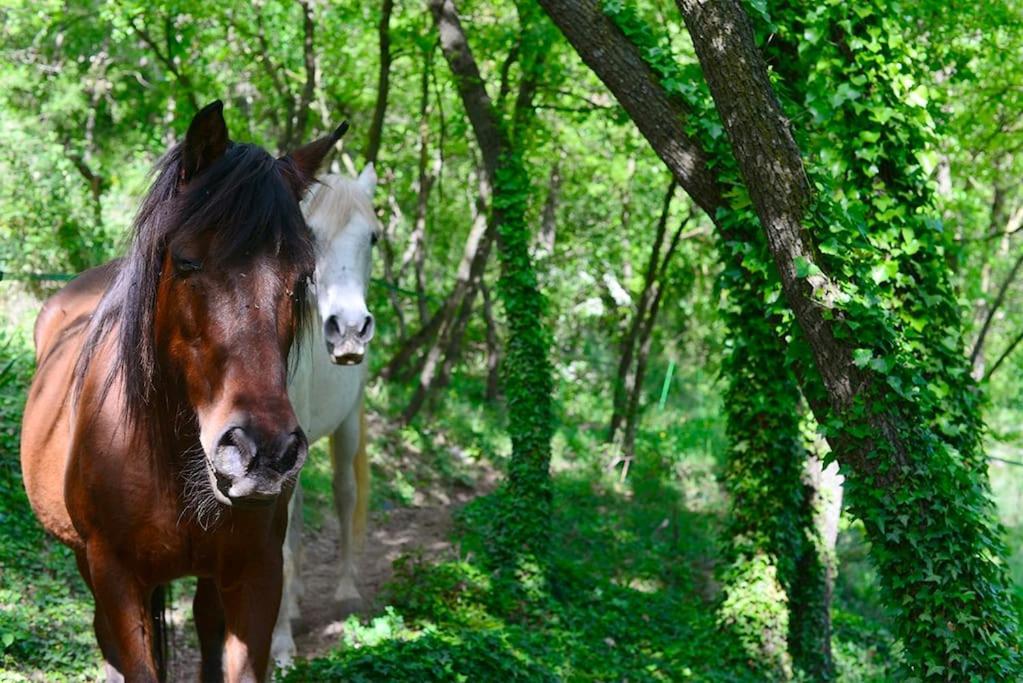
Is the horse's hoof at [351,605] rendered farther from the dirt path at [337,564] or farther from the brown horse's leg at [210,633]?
the brown horse's leg at [210,633]

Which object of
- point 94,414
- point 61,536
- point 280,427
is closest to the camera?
point 280,427

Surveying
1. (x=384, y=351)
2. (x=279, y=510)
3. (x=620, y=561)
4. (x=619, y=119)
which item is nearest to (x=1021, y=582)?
(x=620, y=561)

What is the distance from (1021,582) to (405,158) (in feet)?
35.2

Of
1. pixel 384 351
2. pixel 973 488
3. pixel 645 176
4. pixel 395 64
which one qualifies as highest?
pixel 395 64

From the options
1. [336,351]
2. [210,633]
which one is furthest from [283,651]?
[210,633]

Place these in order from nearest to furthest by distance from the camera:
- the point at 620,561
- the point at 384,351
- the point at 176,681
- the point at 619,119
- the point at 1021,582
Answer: the point at 176,681 → the point at 619,119 → the point at 620,561 → the point at 1021,582 → the point at 384,351

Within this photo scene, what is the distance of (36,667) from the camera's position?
5227 millimetres

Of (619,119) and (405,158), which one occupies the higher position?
(405,158)

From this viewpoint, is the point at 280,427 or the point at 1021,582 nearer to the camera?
the point at 280,427

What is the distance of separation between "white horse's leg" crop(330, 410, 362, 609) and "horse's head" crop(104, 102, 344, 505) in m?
4.80

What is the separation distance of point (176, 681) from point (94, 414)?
262cm

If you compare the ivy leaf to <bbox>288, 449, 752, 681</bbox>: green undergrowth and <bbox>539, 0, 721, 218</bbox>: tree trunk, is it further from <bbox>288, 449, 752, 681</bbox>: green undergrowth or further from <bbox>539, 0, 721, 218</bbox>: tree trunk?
<bbox>288, 449, 752, 681</bbox>: green undergrowth

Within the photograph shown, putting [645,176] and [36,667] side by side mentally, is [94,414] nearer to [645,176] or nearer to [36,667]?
[36,667]

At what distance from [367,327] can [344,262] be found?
44cm
